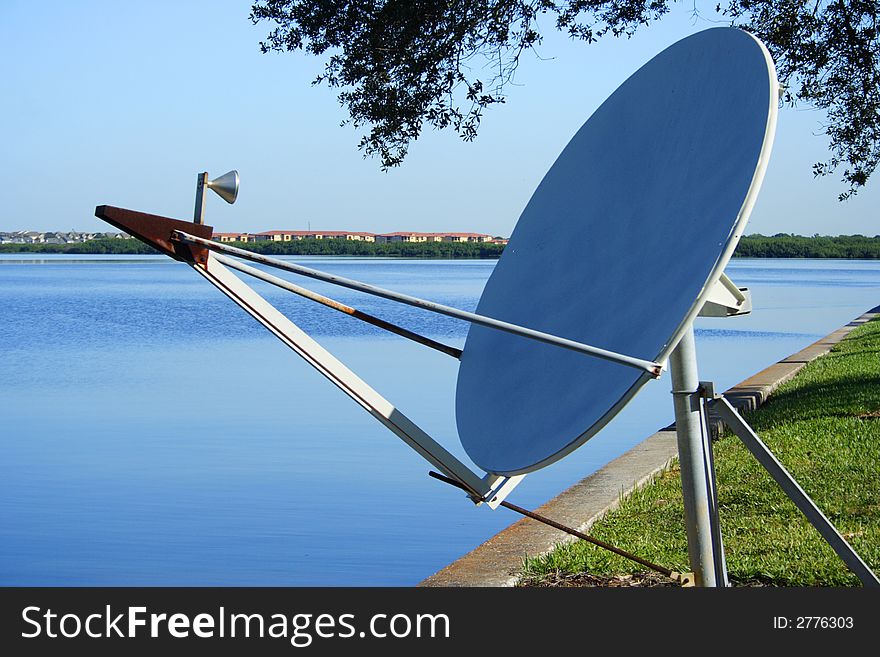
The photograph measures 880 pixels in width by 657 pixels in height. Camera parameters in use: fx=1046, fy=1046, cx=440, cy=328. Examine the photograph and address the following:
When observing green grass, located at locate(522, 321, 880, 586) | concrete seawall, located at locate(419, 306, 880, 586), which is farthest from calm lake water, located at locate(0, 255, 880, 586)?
green grass, located at locate(522, 321, 880, 586)

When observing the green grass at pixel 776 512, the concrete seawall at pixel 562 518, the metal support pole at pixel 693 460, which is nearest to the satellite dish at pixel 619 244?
the metal support pole at pixel 693 460

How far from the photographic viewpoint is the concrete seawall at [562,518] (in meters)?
4.76

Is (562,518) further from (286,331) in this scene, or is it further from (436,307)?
(436,307)

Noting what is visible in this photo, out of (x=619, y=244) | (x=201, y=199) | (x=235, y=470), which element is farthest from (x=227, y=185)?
(x=235, y=470)

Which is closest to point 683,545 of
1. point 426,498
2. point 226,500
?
point 426,498

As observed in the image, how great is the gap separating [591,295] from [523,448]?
2.21 ft

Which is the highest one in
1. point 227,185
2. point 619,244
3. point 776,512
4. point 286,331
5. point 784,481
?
point 227,185

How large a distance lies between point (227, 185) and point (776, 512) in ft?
13.2

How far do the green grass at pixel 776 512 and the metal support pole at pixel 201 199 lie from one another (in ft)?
7.89

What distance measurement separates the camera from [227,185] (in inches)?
119

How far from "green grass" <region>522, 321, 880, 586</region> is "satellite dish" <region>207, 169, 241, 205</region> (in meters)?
2.40

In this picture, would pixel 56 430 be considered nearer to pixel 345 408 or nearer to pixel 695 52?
pixel 345 408

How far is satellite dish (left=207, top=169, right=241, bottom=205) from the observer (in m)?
3.00

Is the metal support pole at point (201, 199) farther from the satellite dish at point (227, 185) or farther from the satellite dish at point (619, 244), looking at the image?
the satellite dish at point (619, 244)
